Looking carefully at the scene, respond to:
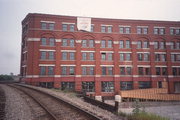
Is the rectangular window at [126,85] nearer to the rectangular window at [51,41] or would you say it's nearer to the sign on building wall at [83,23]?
the sign on building wall at [83,23]

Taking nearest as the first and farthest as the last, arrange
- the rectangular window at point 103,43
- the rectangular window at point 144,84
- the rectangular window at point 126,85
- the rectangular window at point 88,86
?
the rectangular window at point 88,86 < the rectangular window at point 126,85 < the rectangular window at point 103,43 < the rectangular window at point 144,84

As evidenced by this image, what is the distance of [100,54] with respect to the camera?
105 ft

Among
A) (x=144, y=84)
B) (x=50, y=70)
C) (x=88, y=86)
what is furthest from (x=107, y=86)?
(x=50, y=70)

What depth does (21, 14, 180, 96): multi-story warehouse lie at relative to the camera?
30.0m

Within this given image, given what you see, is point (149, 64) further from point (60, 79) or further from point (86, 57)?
point (60, 79)

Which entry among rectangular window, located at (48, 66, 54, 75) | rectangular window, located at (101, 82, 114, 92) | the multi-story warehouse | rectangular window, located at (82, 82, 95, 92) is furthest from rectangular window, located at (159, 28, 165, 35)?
rectangular window, located at (48, 66, 54, 75)

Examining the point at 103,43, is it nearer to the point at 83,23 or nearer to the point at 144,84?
the point at 83,23

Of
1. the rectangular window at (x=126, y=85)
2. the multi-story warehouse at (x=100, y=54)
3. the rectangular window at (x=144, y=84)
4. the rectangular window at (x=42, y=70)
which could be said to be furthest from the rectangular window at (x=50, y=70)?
the rectangular window at (x=144, y=84)

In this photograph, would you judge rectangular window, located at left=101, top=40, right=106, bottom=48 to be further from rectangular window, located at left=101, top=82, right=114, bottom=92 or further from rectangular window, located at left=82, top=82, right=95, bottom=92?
rectangular window, located at left=82, top=82, right=95, bottom=92

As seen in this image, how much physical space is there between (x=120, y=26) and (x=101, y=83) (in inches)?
507

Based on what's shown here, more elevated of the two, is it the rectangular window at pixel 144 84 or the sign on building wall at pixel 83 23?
the sign on building wall at pixel 83 23

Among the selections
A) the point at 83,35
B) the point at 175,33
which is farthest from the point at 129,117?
the point at 175,33

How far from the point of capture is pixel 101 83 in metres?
31.6

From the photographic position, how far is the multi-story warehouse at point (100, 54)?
1182 inches
